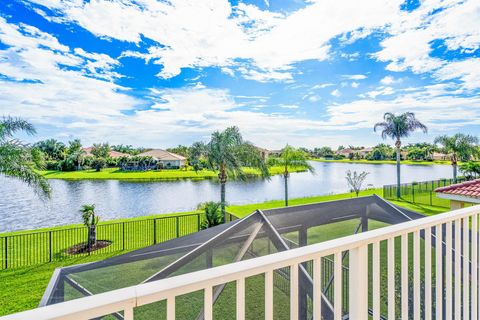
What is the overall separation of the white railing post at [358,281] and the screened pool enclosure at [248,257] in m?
0.40

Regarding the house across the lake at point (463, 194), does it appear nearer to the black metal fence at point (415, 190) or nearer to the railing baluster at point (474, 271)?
the railing baluster at point (474, 271)

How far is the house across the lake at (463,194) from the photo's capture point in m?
6.79

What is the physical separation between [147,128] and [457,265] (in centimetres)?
4344

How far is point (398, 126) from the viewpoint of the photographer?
20.2m

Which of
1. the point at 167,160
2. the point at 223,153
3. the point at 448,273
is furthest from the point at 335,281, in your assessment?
the point at 167,160

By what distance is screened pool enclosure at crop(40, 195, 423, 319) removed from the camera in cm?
168

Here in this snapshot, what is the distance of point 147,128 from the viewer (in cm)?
4172

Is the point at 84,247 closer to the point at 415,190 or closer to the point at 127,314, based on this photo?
the point at 127,314

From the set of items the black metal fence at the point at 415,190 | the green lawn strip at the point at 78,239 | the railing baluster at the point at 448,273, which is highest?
the railing baluster at the point at 448,273

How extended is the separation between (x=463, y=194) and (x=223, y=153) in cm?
927

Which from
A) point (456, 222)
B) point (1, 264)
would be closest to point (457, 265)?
point (456, 222)

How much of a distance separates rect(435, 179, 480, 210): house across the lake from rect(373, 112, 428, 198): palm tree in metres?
13.3

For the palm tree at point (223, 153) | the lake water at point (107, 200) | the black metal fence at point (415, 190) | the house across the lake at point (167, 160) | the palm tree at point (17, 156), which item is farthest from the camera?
the house across the lake at point (167, 160)

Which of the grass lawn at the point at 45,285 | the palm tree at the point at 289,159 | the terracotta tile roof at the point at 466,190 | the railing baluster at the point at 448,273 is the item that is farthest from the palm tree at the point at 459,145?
the railing baluster at the point at 448,273
